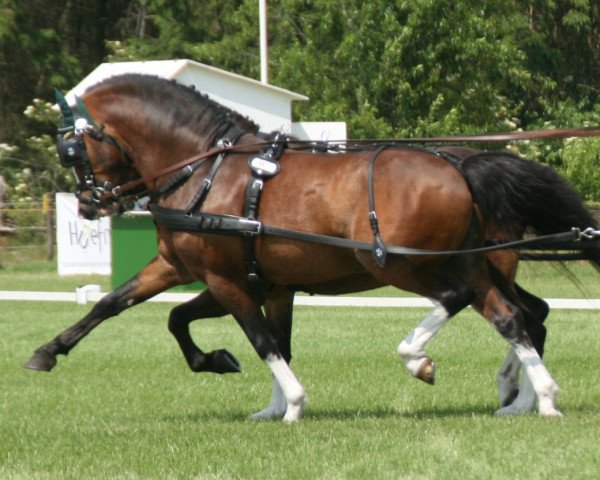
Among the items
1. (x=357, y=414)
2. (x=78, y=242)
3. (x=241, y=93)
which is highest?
(x=357, y=414)

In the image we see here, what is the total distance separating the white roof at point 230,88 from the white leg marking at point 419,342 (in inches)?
494

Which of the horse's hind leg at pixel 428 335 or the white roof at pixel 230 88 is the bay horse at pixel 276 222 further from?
the white roof at pixel 230 88

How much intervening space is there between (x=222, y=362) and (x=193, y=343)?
229 millimetres

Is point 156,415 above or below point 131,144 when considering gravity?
below

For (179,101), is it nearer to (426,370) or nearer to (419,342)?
(419,342)

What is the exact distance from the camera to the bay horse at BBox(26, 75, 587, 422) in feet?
25.7

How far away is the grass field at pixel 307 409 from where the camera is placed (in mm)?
6633

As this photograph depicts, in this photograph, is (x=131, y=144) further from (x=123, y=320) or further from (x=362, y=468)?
(x=123, y=320)

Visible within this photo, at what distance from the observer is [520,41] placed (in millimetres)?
35406

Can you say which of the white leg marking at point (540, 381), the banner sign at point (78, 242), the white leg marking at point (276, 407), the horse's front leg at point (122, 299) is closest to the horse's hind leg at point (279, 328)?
the white leg marking at point (276, 407)

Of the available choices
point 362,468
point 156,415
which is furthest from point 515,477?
point 156,415

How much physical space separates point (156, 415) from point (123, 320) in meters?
6.71

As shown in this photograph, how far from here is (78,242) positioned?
23.4 meters

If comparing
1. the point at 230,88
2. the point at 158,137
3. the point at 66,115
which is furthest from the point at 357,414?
the point at 230,88
